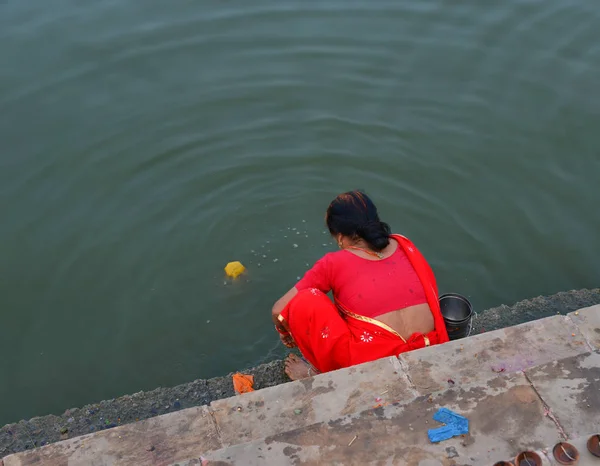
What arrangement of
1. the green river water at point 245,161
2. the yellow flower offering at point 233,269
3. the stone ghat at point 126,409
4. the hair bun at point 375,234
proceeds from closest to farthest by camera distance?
the hair bun at point 375,234, the stone ghat at point 126,409, the green river water at point 245,161, the yellow flower offering at point 233,269

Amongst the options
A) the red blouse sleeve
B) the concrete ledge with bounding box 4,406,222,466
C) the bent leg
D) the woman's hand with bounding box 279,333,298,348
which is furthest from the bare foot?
the concrete ledge with bounding box 4,406,222,466

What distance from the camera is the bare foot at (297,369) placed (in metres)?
4.05

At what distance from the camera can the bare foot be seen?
4055mm

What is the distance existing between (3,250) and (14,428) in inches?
78.5

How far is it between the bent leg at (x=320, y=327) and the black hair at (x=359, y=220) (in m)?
0.39

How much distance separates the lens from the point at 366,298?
3.54 metres

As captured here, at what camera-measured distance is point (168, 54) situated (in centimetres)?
749

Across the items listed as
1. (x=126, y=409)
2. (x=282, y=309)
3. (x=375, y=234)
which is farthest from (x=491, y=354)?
(x=126, y=409)

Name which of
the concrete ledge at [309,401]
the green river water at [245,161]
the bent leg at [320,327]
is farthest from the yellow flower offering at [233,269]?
the concrete ledge at [309,401]

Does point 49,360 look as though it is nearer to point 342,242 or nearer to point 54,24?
point 342,242

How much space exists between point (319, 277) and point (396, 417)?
3.09 feet

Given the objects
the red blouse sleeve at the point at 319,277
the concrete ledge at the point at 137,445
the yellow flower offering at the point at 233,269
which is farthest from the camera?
the yellow flower offering at the point at 233,269

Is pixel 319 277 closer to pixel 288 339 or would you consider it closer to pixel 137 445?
pixel 288 339

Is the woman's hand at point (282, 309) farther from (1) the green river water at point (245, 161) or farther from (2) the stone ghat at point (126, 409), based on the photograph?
(1) the green river water at point (245, 161)
